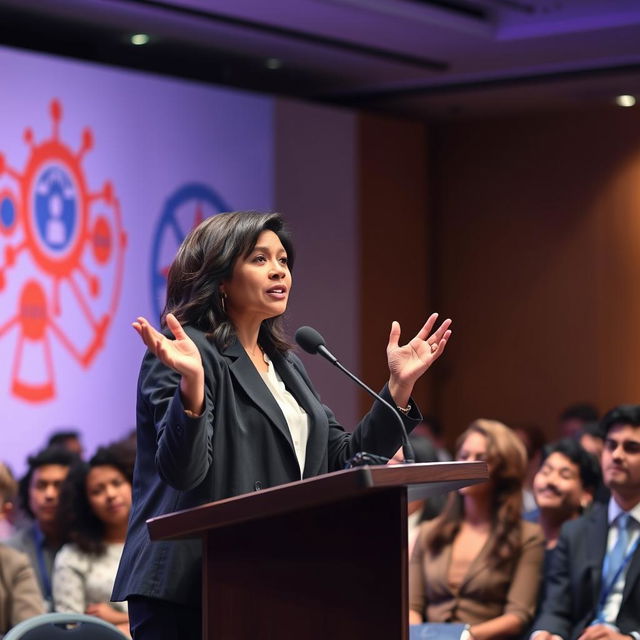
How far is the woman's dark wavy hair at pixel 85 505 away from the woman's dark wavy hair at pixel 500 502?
1135 mm

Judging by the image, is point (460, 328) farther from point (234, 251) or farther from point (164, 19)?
point (234, 251)

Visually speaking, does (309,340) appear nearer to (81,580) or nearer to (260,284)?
(260,284)

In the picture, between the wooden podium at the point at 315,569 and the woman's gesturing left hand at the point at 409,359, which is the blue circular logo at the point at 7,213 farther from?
the wooden podium at the point at 315,569

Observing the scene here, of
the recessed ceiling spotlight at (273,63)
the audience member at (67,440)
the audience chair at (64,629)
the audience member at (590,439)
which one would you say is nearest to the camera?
the audience chair at (64,629)

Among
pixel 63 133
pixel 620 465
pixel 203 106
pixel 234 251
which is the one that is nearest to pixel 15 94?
pixel 63 133

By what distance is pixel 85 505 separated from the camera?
4.55m

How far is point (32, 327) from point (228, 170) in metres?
1.88

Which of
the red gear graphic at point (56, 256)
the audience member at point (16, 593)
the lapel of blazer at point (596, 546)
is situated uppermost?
the red gear graphic at point (56, 256)

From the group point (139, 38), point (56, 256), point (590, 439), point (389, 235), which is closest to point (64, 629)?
point (590, 439)

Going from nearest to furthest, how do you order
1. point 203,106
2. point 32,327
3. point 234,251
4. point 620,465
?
point 234,251, point 620,465, point 32,327, point 203,106

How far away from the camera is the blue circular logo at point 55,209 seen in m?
6.82

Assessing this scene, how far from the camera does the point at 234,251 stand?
2371 millimetres

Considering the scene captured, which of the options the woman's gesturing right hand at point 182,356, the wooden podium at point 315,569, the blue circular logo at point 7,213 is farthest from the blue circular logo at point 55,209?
the wooden podium at point 315,569

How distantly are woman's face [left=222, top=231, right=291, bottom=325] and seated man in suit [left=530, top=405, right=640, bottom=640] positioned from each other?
1969 mm
